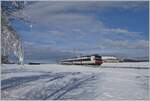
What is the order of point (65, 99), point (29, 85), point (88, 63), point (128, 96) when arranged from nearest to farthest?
1. point (65, 99)
2. point (128, 96)
3. point (29, 85)
4. point (88, 63)

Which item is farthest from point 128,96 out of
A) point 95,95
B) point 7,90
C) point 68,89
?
point 7,90

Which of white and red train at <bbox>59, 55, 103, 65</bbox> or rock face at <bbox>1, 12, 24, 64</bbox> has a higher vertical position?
→ rock face at <bbox>1, 12, 24, 64</bbox>

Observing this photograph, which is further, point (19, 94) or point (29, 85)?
point (29, 85)

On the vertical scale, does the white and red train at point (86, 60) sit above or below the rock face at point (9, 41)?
below

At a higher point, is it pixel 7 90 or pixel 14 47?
pixel 14 47

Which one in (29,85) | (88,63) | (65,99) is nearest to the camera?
(65,99)

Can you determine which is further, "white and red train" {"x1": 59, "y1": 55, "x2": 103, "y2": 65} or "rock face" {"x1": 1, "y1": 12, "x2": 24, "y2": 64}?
"white and red train" {"x1": 59, "y1": 55, "x2": 103, "y2": 65}

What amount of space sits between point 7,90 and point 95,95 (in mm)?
3533

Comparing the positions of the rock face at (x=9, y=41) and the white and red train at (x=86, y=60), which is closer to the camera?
the rock face at (x=9, y=41)

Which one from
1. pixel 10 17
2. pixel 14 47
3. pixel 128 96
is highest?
pixel 10 17

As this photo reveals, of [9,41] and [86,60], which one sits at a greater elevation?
[9,41]

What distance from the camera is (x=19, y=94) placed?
1355 centimetres

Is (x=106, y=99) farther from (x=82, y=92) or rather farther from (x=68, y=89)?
(x=68, y=89)

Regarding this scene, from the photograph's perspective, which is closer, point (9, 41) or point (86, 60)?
point (9, 41)
